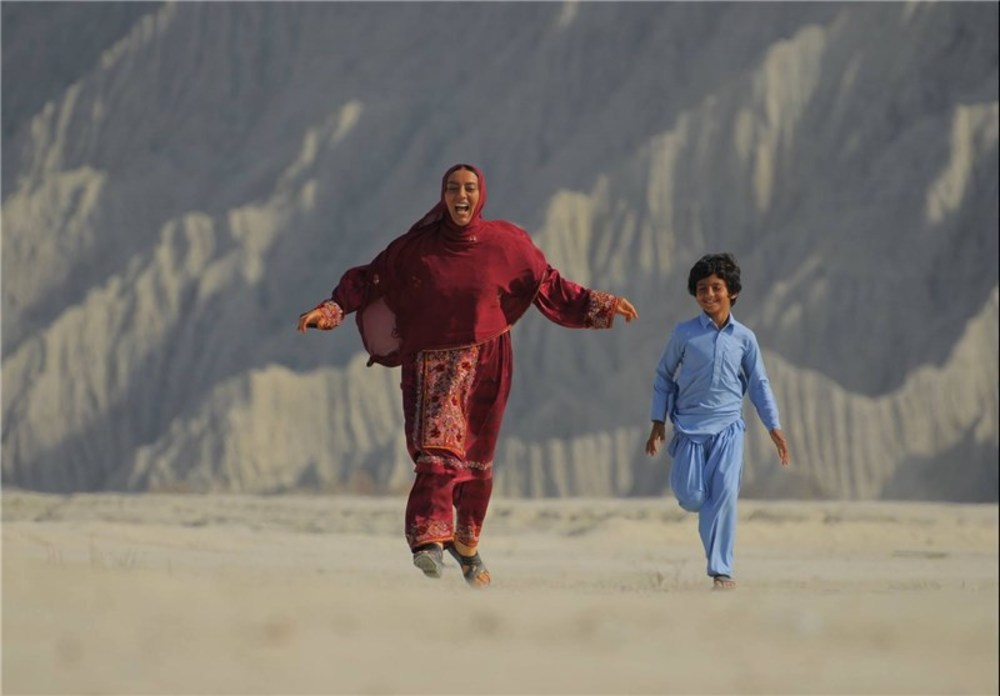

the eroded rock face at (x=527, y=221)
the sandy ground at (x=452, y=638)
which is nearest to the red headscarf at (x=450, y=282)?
the sandy ground at (x=452, y=638)

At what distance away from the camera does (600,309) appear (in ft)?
30.7

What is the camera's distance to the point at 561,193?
36.2 meters

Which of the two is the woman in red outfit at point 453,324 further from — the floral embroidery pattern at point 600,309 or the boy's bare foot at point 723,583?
the boy's bare foot at point 723,583

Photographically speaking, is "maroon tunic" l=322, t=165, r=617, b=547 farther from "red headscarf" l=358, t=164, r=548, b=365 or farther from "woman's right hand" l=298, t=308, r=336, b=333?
"woman's right hand" l=298, t=308, r=336, b=333

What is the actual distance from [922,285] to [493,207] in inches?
344

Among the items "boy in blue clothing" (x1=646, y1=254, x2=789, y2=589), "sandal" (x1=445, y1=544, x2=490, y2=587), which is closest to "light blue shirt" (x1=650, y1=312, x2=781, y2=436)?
"boy in blue clothing" (x1=646, y1=254, x2=789, y2=589)

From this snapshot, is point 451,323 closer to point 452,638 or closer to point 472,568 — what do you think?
point 472,568

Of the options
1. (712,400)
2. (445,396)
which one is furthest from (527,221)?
(445,396)

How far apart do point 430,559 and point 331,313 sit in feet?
3.99

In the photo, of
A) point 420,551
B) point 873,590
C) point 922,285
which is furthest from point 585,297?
point 922,285

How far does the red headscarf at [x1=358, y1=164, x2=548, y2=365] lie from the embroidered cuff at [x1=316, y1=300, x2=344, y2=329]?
25cm

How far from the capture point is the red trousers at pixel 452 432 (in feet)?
29.7

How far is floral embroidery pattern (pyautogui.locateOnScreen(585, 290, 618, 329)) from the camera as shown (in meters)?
9.31

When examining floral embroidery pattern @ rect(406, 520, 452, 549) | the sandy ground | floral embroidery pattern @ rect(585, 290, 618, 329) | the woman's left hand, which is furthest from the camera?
floral embroidery pattern @ rect(585, 290, 618, 329)
